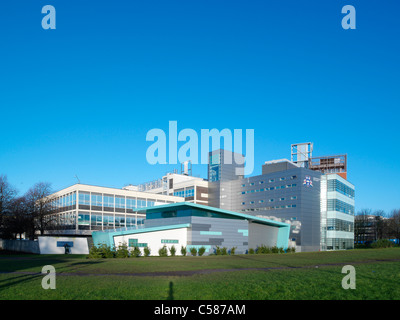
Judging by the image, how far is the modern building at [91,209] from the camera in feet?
221

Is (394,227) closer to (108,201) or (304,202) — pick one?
(304,202)

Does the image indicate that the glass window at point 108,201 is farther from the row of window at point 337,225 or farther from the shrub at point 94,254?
the row of window at point 337,225

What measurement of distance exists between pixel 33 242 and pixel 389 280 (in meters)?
49.3

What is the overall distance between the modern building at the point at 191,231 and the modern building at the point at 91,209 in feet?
48.8

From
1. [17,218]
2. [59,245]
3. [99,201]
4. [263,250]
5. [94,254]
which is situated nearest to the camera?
[94,254]

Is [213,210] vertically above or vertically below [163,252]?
above

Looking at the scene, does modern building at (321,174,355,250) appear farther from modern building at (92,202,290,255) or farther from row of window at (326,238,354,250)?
modern building at (92,202,290,255)

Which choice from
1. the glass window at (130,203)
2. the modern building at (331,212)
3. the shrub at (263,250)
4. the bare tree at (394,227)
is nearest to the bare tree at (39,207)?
the glass window at (130,203)

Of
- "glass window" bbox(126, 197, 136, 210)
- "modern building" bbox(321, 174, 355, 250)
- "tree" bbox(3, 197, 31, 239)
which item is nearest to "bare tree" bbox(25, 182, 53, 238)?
"tree" bbox(3, 197, 31, 239)

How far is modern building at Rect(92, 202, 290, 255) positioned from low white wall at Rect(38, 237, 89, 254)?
279 inches

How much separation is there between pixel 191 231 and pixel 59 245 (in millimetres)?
19831

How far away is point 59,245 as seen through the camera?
52.7 metres

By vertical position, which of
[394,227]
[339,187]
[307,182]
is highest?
[307,182]

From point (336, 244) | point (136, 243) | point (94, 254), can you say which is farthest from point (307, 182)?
point (94, 254)
